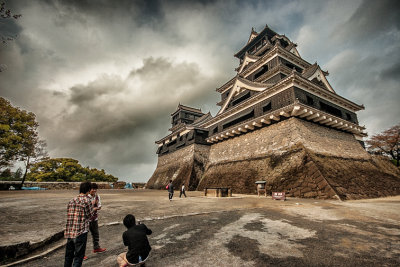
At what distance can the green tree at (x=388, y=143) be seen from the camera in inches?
974

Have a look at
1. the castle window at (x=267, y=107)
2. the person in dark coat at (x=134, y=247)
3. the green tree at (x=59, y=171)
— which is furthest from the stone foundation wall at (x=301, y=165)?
the green tree at (x=59, y=171)

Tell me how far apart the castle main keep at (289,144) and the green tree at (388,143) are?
12552 millimetres

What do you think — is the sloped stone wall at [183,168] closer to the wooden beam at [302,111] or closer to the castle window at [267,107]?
the castle window at [267,107]

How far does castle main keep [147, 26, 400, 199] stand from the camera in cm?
1063

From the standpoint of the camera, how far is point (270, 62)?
19.4 m

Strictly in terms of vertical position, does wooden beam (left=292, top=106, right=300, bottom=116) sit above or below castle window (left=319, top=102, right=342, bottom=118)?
below

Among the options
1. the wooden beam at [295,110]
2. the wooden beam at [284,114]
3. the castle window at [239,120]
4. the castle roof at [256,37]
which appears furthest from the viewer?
the castle roof at [256,37]

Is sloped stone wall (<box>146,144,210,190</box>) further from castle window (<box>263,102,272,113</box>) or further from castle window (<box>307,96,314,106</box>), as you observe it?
castle window (<box>307,96,314,106</box>)

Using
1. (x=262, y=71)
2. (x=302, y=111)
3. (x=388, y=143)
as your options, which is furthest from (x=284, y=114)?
(x=388, y=143)

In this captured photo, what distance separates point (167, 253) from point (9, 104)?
26743mm

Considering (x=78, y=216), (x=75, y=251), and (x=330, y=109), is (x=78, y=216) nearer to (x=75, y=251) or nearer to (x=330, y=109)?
(x=75, y=251)

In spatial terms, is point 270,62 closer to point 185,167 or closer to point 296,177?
point 296,177

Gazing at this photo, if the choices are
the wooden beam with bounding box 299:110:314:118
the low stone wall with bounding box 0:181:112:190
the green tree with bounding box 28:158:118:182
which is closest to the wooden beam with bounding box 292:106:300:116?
the wooden beam with bounding box 299:110:314:118

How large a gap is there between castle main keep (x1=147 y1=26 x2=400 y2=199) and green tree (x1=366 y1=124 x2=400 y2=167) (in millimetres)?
12552
